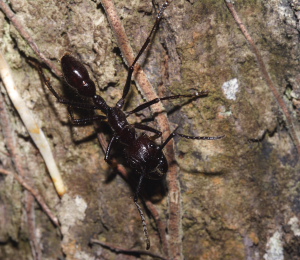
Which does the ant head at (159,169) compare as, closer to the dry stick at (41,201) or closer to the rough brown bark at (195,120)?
the rough brown bark at (195,120)

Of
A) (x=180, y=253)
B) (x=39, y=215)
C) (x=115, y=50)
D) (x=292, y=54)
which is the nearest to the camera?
(x=292, y=54)

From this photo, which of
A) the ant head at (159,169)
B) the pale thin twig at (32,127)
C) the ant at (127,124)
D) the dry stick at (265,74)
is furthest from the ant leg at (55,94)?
the dry stick at (265,74)

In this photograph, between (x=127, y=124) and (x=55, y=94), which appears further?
(x=127, y=124)

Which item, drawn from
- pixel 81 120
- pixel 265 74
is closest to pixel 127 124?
pixel 81 120

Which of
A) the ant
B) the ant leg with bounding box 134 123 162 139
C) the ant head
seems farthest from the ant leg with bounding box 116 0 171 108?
the ant head

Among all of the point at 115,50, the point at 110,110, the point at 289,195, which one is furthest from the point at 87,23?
the point at 289,195

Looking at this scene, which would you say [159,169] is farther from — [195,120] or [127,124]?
[127,124]

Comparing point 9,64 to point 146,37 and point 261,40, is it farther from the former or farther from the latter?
point 261,40
